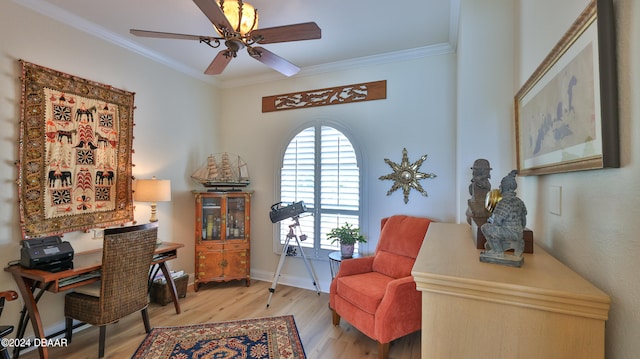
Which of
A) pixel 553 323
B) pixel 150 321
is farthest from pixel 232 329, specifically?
pixel 553 323

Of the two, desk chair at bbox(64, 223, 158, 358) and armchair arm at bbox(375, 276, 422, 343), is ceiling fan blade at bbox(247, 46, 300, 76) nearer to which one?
desk chair at bbox(64, 223, 158, 358)

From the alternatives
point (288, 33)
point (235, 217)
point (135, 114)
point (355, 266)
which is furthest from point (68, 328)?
point (288, 33)

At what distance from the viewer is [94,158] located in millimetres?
2807

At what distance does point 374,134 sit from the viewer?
11.3 ft

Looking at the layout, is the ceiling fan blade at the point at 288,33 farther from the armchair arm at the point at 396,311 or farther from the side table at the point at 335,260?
the side table at the point at 335,260

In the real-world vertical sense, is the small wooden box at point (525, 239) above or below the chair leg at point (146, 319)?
above

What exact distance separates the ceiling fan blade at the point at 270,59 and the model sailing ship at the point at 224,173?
1820 mm

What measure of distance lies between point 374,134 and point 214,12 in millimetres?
2190

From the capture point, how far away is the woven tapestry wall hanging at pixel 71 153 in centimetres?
237

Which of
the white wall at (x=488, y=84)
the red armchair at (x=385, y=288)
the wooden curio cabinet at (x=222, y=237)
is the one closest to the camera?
the white wall at (x=488, y=84)

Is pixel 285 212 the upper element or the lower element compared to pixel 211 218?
upper

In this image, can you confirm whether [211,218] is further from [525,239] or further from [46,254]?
[525,239]

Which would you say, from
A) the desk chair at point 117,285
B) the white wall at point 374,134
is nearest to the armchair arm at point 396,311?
the white wall at point 374,134

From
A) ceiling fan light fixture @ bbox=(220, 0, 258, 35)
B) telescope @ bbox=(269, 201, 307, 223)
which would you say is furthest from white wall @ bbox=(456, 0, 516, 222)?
telescope @ bbox=(269, 201, 307, 223)
